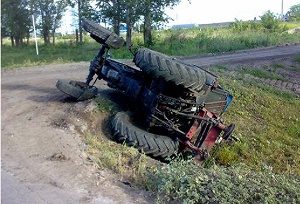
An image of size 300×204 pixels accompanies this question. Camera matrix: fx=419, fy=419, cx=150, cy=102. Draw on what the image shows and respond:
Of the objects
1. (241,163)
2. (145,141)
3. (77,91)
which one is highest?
(77,91)

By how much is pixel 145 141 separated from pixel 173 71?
43.8 inches

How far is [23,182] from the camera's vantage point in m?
4.28

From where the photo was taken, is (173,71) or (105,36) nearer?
(173,71)

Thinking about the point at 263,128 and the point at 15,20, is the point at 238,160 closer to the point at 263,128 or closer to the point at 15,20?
the point at 263,128

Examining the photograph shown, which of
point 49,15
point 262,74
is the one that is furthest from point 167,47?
point 49,15

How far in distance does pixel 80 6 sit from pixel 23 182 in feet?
73.2

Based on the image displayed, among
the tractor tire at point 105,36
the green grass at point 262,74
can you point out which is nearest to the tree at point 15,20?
the green grass at point 262,74

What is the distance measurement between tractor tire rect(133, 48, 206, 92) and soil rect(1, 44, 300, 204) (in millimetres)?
1443

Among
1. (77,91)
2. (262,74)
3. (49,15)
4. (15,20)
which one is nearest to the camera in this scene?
(77,91)

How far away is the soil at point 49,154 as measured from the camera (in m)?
3.97

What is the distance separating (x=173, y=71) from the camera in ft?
19.0

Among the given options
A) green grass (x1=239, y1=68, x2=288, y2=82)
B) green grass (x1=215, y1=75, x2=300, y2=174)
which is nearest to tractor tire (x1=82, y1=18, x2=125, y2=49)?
green grass (x1=215, y1=75, x2=300, y2=174)

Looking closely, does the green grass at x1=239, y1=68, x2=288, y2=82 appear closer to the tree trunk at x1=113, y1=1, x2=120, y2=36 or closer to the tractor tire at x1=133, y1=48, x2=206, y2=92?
the tractor tire at x1=133, y1=48, x2=206, y2=92

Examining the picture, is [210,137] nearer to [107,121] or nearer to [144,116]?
[144,116]
